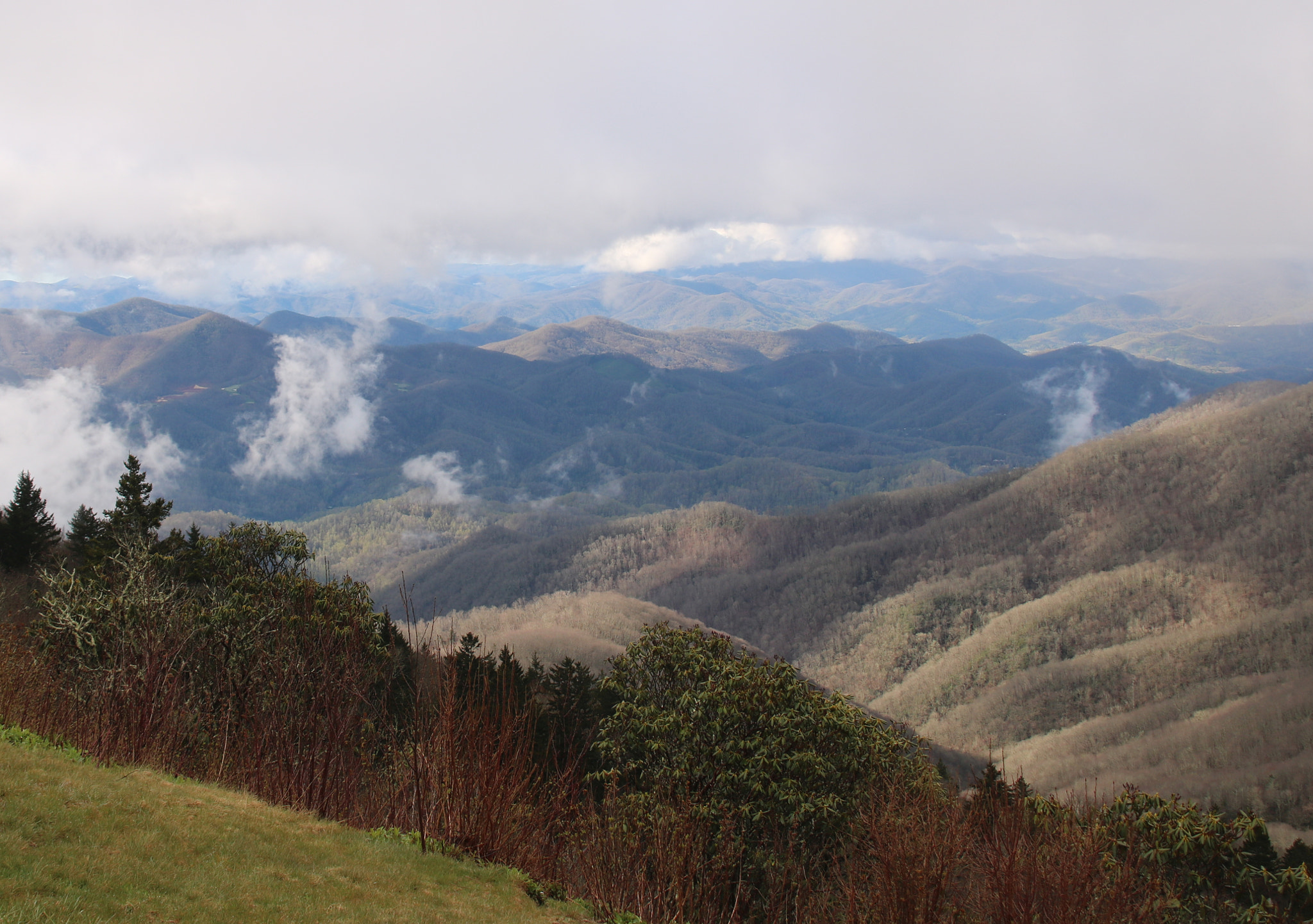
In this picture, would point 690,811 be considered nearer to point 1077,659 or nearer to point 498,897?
point 498,897

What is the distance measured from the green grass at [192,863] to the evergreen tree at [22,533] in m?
45.5

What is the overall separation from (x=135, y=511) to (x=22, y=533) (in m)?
14.2

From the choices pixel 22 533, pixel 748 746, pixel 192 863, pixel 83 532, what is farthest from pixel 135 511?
pixel 748 746

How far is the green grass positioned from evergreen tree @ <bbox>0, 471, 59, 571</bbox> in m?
45.5

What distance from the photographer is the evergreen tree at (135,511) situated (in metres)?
43.5

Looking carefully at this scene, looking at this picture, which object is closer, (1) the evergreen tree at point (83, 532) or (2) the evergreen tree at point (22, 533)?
(1) the evergreen tree at point (83, 532)

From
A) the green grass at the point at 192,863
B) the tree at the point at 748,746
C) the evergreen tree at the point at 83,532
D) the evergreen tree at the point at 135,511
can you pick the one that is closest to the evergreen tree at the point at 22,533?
the evergreen tree at the point at 83,532

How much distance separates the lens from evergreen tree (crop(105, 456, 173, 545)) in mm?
43469

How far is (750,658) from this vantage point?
2888cm

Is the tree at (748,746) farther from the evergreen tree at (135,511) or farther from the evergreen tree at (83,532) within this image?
the evergreen tree at (83,532)

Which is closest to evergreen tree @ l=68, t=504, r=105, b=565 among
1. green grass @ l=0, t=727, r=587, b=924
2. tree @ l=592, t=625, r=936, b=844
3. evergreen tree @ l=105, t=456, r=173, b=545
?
evergreen tree @ l=105, t=456, r=173, b=545

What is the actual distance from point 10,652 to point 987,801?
40.2 metres

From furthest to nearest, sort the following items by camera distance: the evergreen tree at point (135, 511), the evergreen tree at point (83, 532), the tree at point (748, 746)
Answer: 1. the evergreen tree at point (83, 532)
2. the evergreen tree at point (135, 511)
3. the tree at point (748, 746)

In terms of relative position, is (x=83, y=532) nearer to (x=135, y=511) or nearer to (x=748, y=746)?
(x=135, y=511)
